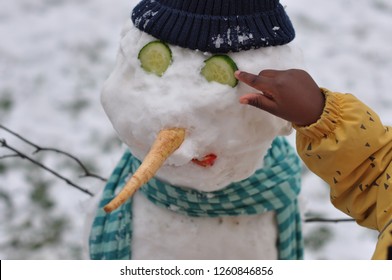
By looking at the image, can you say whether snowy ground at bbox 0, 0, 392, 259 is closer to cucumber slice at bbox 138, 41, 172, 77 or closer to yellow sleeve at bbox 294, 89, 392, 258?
cucumber slice at bbox 138, 41, 172, 77

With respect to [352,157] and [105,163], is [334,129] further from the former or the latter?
[105,163]

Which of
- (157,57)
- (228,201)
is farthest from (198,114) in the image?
(228,201)

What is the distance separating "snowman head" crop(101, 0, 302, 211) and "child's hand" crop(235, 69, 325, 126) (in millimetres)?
62

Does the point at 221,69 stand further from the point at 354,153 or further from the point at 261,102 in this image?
the point at 354,153

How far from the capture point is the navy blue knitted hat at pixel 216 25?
1.00 metres

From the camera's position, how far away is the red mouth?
3.48 feet

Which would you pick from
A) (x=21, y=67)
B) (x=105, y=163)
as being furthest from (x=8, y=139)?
(x=21, y=67)

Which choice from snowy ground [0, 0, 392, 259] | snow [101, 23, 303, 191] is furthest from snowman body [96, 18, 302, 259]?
snowy ground [0, 0, 392, 259]

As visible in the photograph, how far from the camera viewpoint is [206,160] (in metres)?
1.06

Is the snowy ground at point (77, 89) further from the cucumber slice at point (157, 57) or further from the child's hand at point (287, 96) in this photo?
the child's hand at point (287, 96)

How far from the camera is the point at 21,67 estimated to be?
2559mm

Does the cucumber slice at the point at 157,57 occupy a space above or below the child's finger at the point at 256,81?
above

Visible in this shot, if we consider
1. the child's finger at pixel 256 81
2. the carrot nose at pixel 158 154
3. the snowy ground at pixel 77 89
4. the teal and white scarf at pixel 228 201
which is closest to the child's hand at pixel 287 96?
the child's finger at pixel 256 81
